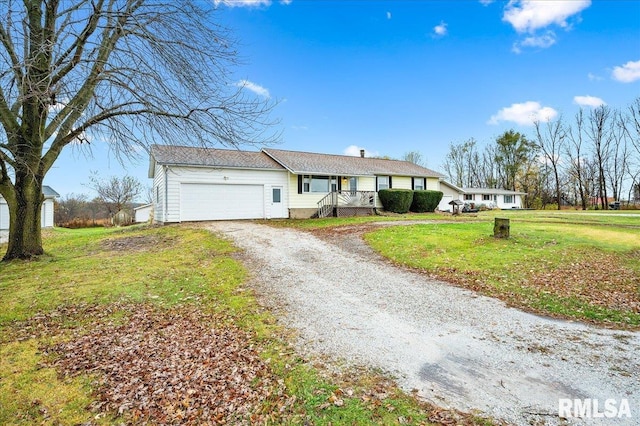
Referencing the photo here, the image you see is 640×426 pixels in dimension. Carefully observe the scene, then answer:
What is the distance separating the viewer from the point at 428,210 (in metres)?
25.0

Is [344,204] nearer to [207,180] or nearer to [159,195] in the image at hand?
[207,180]

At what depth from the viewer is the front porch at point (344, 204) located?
21594 mm

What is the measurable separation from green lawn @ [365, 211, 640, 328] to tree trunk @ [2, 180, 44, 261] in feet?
33.9

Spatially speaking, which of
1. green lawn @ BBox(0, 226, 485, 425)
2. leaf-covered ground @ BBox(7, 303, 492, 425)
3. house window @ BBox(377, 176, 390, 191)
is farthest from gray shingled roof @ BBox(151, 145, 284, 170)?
leaf-covered ground @ BBox(7, 303, 492, 425)

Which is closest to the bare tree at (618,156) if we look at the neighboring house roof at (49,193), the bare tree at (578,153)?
the bare tree at (578,153)

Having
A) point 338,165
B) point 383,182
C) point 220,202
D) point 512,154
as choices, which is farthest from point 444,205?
point 512,154

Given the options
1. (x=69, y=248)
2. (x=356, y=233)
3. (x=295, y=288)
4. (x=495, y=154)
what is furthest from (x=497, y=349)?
(x=495, y=154)

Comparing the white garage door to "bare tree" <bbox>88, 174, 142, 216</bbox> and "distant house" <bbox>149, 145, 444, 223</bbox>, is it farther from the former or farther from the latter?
"bare tree" <bbox>88, 174, 142, 216</bbox>

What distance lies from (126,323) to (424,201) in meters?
22.3

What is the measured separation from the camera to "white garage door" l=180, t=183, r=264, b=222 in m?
17.9

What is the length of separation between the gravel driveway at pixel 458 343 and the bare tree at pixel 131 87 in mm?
4357

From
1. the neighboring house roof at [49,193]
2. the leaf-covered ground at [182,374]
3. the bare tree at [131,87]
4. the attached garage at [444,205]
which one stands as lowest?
the leaf-covered ground at [182,374]

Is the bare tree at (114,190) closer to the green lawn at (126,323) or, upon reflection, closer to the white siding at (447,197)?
the green lawn at (126,323)

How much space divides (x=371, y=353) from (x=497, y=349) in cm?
168
